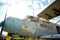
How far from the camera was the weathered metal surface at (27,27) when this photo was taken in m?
5.99

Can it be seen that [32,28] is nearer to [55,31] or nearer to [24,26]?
[24,26]

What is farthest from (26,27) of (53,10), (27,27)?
(53,10)

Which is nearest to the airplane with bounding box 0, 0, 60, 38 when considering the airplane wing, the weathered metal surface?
the weathered metal surface

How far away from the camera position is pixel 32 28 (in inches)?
254

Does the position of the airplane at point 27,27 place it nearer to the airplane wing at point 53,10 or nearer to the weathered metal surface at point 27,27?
the weathered metal surface at point 27,27

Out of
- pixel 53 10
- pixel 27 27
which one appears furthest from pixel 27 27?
pixel 53 10

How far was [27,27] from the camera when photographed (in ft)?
20.8

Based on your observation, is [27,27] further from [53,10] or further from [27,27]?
[53,10]

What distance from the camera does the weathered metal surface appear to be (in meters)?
5.99

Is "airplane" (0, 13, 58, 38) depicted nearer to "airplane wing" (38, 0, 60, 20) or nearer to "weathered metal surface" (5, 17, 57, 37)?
"weathered metal surface" (5, 17, 57, 37)

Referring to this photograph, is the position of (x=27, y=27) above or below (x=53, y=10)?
below

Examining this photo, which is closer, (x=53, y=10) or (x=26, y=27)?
(x=53, y=10)

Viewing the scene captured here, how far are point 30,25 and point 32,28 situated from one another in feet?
0.53

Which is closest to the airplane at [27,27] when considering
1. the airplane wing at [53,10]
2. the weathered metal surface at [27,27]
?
the weathered metal surface at [27,27]
